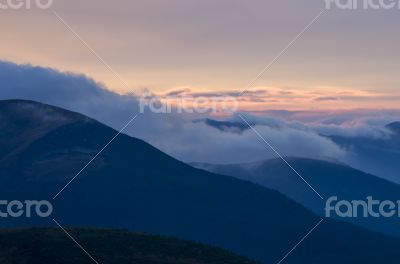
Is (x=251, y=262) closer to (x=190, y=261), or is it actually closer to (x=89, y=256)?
(x=190, y=261)

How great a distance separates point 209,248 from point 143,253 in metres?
18.0

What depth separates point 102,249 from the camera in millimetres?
150625

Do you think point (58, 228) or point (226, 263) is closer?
point (226, 263)

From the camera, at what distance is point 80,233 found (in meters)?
161

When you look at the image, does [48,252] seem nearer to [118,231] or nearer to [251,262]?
[118,231]

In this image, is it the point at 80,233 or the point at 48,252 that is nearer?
the point at 48,252

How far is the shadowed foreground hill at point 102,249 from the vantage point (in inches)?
5679

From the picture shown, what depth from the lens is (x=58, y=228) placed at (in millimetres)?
165000

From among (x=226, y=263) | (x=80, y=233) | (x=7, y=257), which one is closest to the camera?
(x=7, y=257)

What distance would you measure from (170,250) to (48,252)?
24.0 meters

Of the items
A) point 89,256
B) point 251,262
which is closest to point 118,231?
point 89,256

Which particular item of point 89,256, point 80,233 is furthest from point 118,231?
point 89,256

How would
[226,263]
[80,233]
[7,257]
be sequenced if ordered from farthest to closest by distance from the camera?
[80,233], [226,263], [7,257]

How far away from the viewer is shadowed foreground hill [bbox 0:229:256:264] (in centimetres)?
14425
